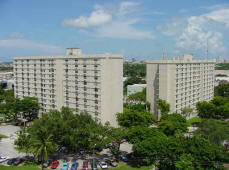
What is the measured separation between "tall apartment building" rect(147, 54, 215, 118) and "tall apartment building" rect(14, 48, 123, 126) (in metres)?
11.1

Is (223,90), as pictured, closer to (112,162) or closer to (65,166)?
(112,162)

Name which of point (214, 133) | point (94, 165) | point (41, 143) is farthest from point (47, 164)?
point (214, 133)

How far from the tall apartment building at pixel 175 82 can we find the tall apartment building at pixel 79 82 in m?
11.1

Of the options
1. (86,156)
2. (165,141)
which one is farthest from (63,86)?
(165,141)

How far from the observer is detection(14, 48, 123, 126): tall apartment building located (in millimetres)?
39594

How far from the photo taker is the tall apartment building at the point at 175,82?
158 ft

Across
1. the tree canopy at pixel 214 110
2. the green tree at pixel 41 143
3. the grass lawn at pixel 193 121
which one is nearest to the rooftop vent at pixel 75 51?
the green tree at pixel 41 143

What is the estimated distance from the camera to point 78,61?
42.8 m

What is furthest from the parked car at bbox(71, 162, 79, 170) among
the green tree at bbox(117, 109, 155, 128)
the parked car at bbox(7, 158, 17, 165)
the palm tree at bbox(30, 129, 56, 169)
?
the green tree at bbox(117, 109, 155, 128)

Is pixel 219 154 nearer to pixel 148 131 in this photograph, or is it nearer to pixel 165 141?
pixel 165 141

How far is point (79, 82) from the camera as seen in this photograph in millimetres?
42812

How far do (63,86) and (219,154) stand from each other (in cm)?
3068

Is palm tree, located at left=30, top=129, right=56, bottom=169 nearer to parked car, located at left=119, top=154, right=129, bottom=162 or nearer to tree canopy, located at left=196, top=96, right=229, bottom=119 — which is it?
parked car, located at left=119, top=154, right=129, bottom=162

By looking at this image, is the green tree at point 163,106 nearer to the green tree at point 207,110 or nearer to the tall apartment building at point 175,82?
the tall apartment building at point 175,82
